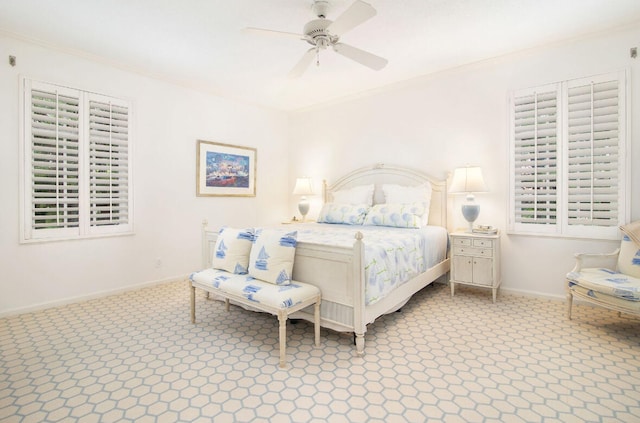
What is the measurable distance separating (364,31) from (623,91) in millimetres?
2583

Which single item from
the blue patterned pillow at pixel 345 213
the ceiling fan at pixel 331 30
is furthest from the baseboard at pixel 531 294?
the ceiling fan at pixel 331 30

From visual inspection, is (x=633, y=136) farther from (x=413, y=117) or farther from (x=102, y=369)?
(x=102, y=369)

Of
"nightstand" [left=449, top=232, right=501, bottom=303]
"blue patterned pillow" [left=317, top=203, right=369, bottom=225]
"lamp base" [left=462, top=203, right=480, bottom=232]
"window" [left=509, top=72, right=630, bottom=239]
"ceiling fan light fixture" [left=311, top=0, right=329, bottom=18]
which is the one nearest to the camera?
"ceiling fan light fixture" [left=311, top=0, right=329, bottom=18]

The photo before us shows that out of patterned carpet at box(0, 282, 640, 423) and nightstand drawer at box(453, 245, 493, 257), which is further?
nightstand drawer at box(453, 245, 493, 257)

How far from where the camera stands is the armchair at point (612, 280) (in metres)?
2.46

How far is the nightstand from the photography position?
11.3 ft

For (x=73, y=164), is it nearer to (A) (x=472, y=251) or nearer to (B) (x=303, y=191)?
(B) (x=303, y=191)

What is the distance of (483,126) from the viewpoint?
3889mm

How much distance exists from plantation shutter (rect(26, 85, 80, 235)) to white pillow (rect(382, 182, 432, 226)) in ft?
12.3

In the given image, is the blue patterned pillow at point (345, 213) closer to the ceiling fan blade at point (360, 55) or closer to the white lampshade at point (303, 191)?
the white lampshade at point (303, 191)

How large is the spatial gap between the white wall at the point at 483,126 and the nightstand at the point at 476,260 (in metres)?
0.45

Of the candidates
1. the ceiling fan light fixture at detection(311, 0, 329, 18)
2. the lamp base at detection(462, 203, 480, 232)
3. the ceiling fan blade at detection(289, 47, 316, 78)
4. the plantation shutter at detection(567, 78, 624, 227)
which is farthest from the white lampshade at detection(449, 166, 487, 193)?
the ceiling fan light fixture at detection(311, 0, 329, 18)

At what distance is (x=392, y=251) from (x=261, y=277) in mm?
1131

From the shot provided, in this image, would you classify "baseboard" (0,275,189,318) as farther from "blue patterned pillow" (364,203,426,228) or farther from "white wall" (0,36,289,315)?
"blue patterned pillow" (364,203,426,228)
